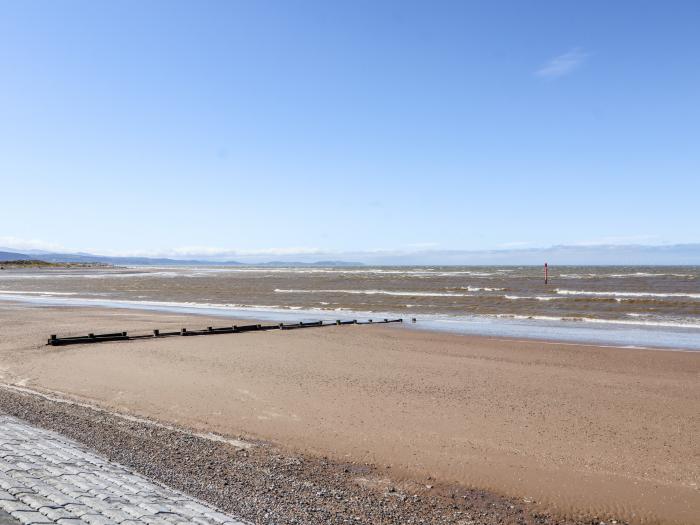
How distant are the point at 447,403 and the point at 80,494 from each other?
7.30m

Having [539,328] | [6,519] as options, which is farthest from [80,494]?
[539,328]

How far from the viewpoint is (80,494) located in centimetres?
605

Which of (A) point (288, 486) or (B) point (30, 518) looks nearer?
(B) point (30, 518)

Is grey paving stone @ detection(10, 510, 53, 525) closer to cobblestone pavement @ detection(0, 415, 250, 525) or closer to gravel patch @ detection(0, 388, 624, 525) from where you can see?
cobblestone pavement @ detection(0, 415, 250, 525)

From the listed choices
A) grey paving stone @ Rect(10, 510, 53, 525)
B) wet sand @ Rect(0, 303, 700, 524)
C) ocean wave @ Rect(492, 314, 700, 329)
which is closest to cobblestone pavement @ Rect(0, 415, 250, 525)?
grey paving stone @ Rect(10, 510, 53, 525)

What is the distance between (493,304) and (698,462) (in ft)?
106

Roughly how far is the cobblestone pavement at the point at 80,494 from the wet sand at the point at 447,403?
266 cm

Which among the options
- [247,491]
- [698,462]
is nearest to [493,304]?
[698,462]

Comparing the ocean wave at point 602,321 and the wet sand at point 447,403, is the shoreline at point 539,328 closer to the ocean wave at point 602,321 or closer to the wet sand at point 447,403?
the ocean wave at point 602,321

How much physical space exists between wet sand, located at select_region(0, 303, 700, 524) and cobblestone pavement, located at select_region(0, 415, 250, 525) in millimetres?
2656

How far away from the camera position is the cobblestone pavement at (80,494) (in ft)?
18.1

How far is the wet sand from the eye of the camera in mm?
7633

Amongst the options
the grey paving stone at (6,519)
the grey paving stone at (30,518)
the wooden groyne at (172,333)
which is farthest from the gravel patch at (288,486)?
the wooden groyne at (172,333)

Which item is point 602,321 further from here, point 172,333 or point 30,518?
point 30,518
